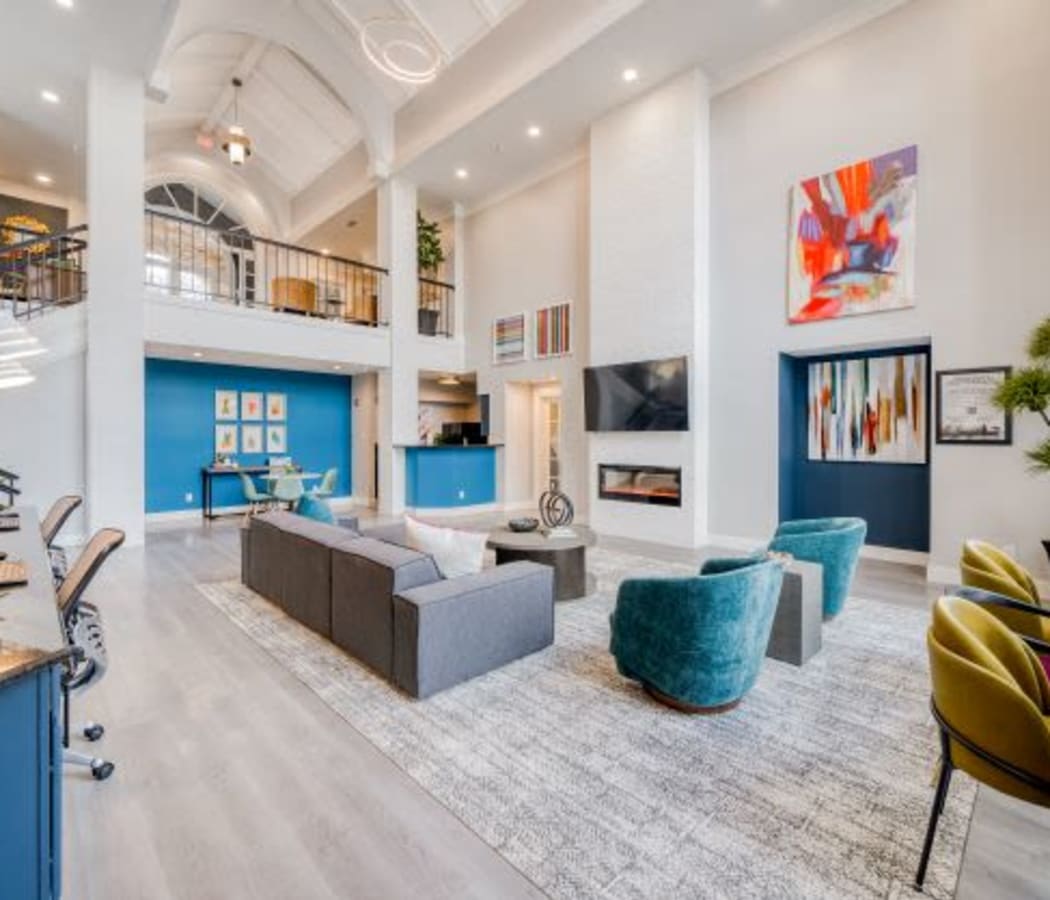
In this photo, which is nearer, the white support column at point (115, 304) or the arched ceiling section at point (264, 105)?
the white support column at point (115, 304)

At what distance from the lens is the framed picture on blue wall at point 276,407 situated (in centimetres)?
978

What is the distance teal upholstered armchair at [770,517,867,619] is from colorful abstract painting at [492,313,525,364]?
6.35 m

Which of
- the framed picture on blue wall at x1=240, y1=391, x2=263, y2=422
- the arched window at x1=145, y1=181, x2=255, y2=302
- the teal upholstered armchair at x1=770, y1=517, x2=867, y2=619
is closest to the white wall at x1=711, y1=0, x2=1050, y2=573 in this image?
the teal upholstered armchair at x1=770, y1=517, x2=867, y2=619

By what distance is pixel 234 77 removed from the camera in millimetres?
9984

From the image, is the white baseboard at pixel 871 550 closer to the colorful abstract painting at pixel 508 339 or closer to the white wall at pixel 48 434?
the colorful abstract painting at pixel 508 339

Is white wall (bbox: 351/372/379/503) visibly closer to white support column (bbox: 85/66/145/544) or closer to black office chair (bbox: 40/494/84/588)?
white support column (bbox: 85/66/145/544)

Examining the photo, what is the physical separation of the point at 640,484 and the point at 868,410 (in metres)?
2.75

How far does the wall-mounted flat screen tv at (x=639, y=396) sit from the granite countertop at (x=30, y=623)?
5.96m

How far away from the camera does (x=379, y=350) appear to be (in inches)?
360

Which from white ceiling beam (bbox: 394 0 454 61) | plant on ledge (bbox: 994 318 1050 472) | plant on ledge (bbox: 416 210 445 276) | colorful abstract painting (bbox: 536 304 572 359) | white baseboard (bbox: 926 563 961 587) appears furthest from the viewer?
plant on ledge (bbox: 416 210 445 276)

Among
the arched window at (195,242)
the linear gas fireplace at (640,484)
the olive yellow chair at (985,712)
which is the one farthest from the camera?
the arched window at (195,242)

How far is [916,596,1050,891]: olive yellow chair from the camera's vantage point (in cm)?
145

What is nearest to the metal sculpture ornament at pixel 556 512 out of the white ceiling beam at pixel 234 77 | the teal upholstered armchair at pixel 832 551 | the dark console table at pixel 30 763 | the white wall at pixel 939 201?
the teal upholstered armchair at pixel 832 551

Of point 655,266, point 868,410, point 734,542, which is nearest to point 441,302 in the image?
point 655,266
